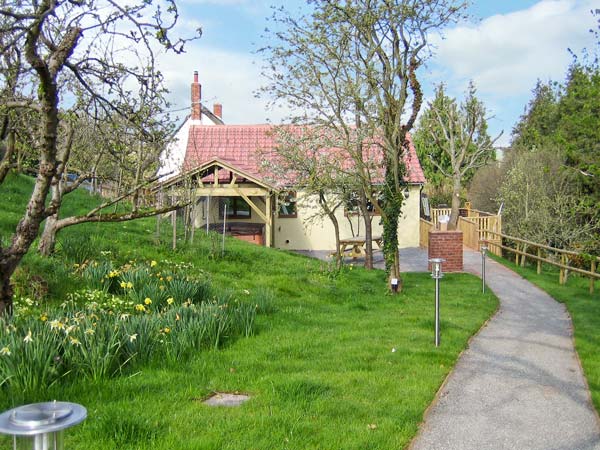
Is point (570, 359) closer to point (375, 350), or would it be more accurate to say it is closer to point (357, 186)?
point (375, 350)

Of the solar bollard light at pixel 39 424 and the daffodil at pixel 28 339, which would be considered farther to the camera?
the daffodil at pixel 28 339

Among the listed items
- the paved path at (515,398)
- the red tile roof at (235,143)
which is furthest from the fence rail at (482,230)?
the paved path at (515,398)

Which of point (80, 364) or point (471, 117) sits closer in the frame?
point (80, 364)

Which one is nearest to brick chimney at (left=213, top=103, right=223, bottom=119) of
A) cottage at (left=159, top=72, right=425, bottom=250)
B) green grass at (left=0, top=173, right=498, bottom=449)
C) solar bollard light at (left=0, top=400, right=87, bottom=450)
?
cottage at (left=159, top=72, right=425, bottom=250)

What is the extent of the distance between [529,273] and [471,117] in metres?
8.26

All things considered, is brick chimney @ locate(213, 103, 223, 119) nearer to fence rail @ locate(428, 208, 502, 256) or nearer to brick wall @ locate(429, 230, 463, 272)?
fence rail @ locate(428, 208, 502, 256)

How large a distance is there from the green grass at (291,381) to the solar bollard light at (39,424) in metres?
2.00

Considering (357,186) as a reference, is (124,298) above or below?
below

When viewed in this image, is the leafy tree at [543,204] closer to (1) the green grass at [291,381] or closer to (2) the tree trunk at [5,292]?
(1) the green grass at [291,381]

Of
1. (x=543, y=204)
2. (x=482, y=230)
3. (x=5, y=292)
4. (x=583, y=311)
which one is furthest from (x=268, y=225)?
(x=5, y=292)

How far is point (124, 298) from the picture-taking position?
872 centimetres

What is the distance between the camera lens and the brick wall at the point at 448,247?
18.6 meters

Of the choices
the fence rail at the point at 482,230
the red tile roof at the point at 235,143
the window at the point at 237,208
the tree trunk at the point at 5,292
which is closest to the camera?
the tree trunk at the point at 5,292

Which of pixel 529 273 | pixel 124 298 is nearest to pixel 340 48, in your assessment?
pixel 124 298
